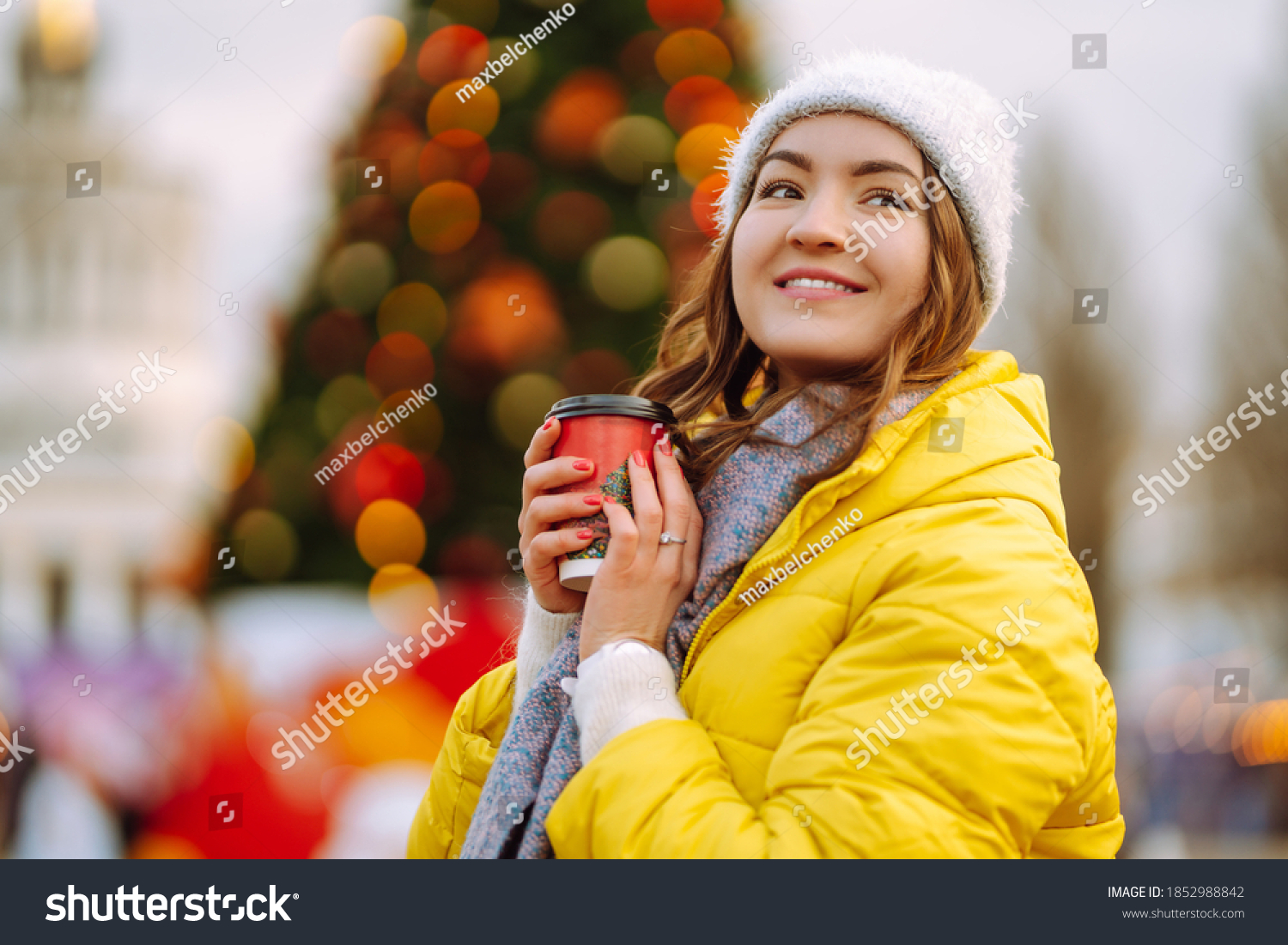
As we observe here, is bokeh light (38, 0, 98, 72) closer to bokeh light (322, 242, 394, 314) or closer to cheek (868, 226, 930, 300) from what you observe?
bokeh light (322, 242, 394, 314)

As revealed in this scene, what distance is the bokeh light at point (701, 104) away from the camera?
359 centimetres

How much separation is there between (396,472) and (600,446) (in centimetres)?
249

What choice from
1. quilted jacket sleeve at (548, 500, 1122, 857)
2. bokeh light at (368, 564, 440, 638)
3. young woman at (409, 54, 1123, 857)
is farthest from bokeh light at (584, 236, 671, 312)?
quilted jacket sleeve at (548, 500, 1122, 857)

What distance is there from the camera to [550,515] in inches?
56.5

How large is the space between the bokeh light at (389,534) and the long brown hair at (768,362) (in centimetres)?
201

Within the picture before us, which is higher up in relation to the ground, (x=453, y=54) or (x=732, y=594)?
(x=453, y=54)

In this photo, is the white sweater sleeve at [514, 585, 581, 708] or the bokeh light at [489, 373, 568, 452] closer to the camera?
the white sweater sleeve at [514, 585, 581, 708]

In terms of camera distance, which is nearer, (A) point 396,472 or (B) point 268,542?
(A) point 396,472

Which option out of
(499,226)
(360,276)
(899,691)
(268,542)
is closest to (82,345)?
(268,542)

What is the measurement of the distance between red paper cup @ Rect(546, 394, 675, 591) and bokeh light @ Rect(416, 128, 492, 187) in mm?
2473

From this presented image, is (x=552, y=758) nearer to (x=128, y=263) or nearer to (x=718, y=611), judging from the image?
(x=718, y=611)

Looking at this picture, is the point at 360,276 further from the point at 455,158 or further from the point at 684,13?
the point at 684,13

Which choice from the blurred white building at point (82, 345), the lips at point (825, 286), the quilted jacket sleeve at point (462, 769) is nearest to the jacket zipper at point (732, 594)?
the lips at point (825, 286)

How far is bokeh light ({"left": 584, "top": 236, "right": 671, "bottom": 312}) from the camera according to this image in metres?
3.66
